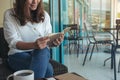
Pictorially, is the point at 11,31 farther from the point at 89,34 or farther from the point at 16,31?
the point at 89,34

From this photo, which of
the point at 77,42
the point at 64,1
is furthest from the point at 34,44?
the point at 77,42

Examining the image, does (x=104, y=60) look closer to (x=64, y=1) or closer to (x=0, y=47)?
(x=64, y=1)

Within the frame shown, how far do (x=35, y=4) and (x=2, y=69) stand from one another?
635mm

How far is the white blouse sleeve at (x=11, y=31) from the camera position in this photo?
4.58 feet

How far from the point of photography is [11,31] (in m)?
1.43

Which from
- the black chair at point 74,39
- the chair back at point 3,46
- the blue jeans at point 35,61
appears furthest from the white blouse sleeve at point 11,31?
the black chair at point 74,39

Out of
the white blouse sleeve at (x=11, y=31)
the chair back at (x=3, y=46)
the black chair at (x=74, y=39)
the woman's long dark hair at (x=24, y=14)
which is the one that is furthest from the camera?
the black chair at (x=74, y=39)

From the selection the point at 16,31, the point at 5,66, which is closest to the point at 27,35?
the point at 16,31

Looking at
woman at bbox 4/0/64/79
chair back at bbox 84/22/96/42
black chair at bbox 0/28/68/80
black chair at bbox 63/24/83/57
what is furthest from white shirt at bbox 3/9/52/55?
chair back at bbox 84/22/96/42

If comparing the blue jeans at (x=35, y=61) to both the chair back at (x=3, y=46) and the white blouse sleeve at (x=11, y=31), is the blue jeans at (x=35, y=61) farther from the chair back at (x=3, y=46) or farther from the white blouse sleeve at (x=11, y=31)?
the chair back at (x=3, y=46)

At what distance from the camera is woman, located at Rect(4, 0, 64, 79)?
131 centimetres

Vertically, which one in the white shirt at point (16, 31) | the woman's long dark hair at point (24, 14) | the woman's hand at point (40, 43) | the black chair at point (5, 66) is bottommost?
the black chair at point (5, 66)

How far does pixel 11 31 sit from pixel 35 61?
317mm

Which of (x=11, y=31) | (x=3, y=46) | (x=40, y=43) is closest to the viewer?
(x=40, y=43)
